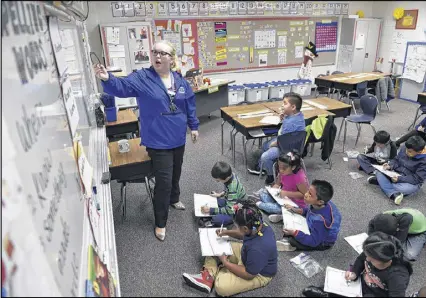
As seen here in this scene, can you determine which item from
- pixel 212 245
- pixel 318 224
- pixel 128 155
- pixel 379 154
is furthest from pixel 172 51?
pixel 379 154

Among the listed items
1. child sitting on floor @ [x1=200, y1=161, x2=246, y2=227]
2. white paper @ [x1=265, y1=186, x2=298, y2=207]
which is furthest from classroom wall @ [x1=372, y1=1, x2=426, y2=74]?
child sitting on floor @ [x1=200, y1=161, x2=246, y2=227]

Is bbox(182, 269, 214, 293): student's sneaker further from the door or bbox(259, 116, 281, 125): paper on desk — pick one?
the door

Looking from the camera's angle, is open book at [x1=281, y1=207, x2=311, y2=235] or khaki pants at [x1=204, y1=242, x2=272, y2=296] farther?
open book at [x1=281, y1=207, x2=311, y2=235]

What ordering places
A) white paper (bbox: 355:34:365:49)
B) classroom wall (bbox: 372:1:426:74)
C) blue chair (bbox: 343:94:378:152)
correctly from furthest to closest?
white paper (bbox: 355:34:365:49), classroom wall (bbox: 372:1:426:74), blue chair (bbox: 343:94:378:152)

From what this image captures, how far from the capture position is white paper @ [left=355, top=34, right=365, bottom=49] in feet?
23.8

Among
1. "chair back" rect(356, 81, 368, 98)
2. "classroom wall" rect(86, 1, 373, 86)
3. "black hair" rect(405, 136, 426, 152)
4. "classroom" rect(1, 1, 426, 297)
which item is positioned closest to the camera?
"classroom" rect(1, 1, 426, 297)

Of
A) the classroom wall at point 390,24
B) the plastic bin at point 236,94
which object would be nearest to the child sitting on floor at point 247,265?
the plastic bin at point 236,94

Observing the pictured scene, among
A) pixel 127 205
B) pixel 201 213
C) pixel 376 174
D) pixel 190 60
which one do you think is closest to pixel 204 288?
pixel 201 213

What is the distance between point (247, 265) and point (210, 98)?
12.9ft

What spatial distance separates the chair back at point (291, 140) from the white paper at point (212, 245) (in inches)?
48.2

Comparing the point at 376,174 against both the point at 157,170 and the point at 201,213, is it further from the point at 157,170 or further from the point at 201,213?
the point at 157,170

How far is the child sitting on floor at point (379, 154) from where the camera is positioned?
133 inches

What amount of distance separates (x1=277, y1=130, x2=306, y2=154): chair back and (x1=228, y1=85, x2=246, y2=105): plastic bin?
3254mm

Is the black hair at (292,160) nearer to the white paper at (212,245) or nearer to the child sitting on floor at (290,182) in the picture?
the child sitting on floor at (290,182)
